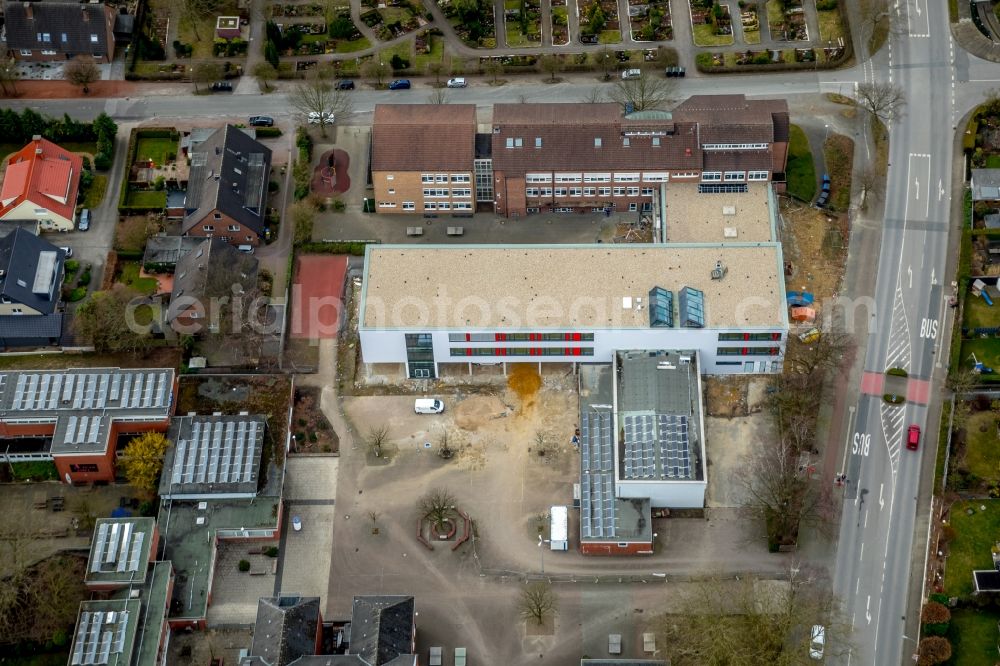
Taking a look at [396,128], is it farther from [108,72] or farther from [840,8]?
[840,8]

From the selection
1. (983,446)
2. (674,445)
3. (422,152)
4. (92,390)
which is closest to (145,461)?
(92,390)

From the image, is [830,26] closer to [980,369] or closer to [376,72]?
[980,369]

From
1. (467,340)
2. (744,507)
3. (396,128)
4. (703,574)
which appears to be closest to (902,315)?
(744,507)

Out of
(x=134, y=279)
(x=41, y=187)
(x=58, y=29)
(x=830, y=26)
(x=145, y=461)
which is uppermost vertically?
(x=58, y=29)

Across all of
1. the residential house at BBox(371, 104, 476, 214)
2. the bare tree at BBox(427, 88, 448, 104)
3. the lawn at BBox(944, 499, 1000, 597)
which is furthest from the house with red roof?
the lawn at BBox(944, 499, 1000, 597)

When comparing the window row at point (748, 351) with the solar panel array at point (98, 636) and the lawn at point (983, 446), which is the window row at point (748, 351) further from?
the solar panel array at point (98, 636)

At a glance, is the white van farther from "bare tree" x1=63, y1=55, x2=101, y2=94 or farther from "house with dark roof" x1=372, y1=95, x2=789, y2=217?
"bare tree" x1=63, y1=55, x2=101, y2=94
